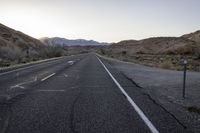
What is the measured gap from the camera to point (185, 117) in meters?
7.59

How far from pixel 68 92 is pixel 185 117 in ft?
16.8

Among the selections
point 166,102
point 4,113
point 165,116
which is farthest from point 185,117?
point 4,113

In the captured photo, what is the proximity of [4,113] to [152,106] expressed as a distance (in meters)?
4.16

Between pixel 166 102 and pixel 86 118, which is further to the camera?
pixel 166 102

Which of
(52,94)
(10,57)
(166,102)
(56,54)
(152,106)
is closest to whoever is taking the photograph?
(152,106)

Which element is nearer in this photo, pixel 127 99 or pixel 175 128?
pixel 175 128

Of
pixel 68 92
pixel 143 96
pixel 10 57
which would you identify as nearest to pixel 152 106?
pixel 143 96

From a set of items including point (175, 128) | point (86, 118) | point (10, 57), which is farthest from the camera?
point (10, 57)

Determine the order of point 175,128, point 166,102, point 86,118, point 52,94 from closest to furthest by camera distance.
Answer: point 175,128 < point 86,118 < point 166,102 < point 52,94

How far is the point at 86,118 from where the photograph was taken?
7215mm

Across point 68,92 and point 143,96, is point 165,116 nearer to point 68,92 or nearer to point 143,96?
point 143,96

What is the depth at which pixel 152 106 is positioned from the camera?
29.3ft

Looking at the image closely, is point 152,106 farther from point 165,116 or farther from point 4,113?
point 4,113

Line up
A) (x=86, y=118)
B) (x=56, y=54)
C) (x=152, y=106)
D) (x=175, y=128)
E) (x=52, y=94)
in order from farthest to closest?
(x=56, y=54) → (x=52, y=94) → (x=152, y=106) → (x=86, y=118) → (x=175, y=128)
